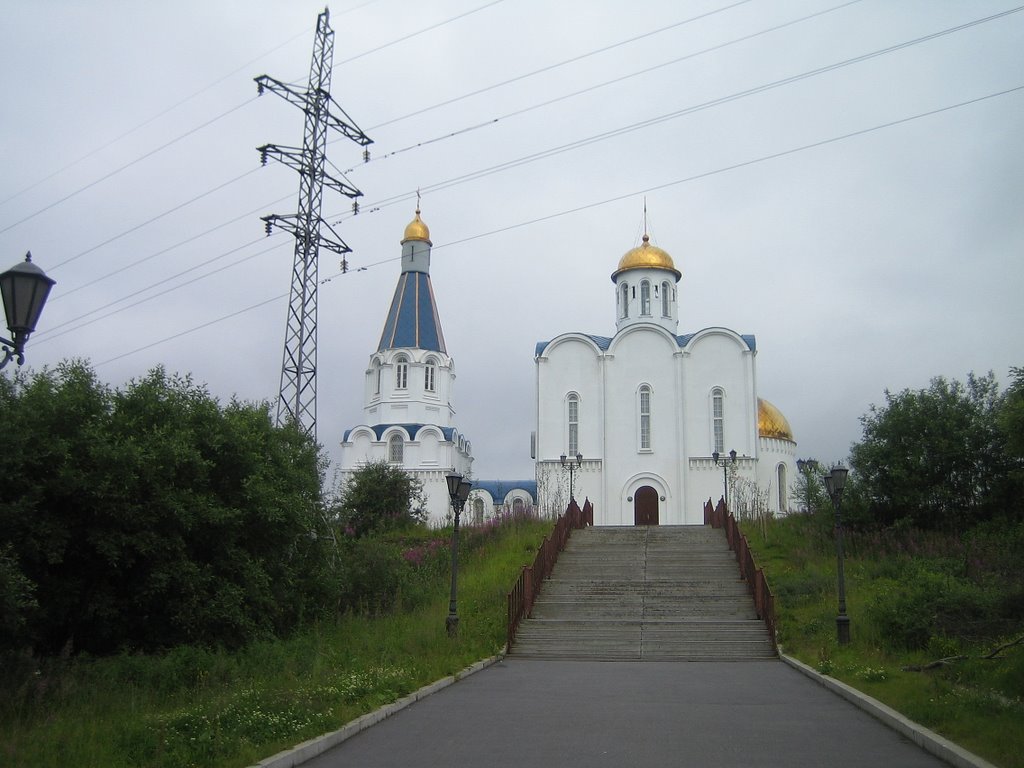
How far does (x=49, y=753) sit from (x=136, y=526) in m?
6.50

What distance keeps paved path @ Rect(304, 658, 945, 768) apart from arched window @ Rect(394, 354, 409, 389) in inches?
1464

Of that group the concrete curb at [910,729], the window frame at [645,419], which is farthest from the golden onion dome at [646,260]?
the concrete curb at [910,729]

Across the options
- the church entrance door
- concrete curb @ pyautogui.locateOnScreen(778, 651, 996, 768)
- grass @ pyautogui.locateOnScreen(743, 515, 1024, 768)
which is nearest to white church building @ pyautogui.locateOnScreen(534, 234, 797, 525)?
the church entrance door

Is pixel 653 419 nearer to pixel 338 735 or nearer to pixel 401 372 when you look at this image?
pixel 401 372

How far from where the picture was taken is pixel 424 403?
4981 centimetres

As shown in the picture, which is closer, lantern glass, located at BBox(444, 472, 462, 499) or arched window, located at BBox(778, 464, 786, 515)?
lantern glass, located at BBox(444, 472, 462, 499)

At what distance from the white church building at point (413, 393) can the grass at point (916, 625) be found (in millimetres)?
25567

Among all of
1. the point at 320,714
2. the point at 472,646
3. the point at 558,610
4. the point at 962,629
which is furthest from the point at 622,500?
the point at 320,714

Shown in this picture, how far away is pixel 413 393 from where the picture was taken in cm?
4975

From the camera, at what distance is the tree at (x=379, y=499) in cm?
3362

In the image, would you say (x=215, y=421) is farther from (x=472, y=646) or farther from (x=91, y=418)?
(x=472, y=646)

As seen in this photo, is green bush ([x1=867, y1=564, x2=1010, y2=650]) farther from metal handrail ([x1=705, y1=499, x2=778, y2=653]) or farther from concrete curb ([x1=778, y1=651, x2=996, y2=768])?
metal handrail ([x1=705, y1=499, x2=778, y2=653])

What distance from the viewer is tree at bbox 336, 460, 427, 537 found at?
3362 centimetres

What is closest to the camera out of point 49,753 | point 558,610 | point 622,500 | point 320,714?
point 49,753
